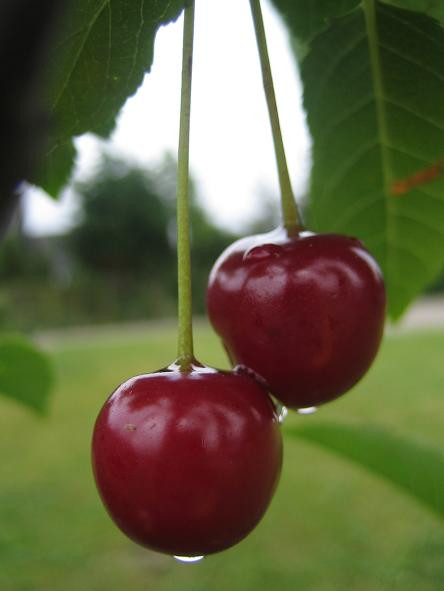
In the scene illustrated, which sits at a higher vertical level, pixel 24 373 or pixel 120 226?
pixel 24 373

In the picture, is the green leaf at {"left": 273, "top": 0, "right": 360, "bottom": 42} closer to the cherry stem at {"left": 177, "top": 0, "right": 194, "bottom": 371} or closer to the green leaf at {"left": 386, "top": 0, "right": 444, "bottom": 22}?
the green leaf at {"left": 386, "top": 0, "right": 444, "bottom": 22}

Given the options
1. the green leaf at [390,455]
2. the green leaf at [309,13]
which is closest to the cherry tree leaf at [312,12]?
the green leaf at [309,13]

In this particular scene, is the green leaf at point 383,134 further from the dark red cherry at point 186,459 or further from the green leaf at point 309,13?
the dark red cherry at point 186,459

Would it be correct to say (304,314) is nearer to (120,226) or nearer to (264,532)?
(264,532)

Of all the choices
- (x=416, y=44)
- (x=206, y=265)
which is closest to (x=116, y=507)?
(x=416, y=44)

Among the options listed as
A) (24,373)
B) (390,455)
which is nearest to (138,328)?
(24,373)
